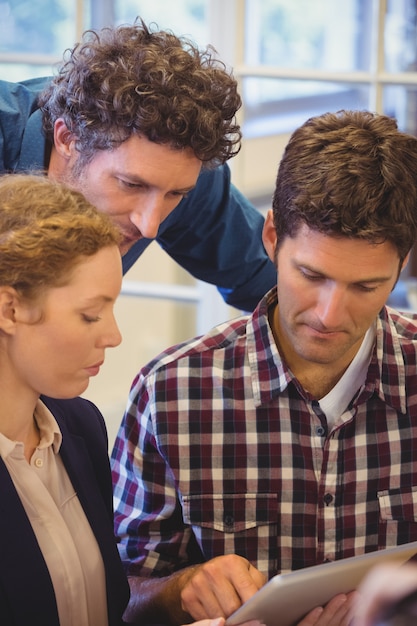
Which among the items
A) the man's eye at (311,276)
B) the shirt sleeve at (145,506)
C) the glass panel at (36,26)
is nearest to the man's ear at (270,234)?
the man's eye at (311,276)

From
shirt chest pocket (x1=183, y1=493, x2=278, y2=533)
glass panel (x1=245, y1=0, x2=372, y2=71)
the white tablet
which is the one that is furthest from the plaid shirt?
glass panel (x1=245, y1=0, x2=372, y2=71)

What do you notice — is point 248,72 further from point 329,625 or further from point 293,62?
point 329,625

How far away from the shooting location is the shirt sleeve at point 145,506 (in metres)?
1.57

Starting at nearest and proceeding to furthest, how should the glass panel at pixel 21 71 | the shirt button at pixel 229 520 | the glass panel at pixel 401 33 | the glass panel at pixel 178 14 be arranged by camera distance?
the shirt button at pixel 229 520, the glass panel at pixel 401 33, the glass panel at pixel 21 71, the glass panel at pixel 178 14

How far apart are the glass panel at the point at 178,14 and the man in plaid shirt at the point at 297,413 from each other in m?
2.30

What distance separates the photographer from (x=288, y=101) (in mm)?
3160

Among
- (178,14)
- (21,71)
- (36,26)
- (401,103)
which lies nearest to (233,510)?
(401,103)

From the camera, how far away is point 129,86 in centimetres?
162

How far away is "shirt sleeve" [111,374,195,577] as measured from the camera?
157cm

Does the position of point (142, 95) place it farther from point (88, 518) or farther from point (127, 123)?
point (88, 518)

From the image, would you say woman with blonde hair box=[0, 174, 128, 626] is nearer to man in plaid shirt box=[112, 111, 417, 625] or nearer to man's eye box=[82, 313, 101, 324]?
man's eye box=[82, 313, 101, 324]

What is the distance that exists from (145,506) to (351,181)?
2.09 feet

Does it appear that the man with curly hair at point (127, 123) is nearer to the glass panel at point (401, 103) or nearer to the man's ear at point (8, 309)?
the man's ear at point (8, 309)

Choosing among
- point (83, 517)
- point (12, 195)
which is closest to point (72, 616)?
point (83, 517)
